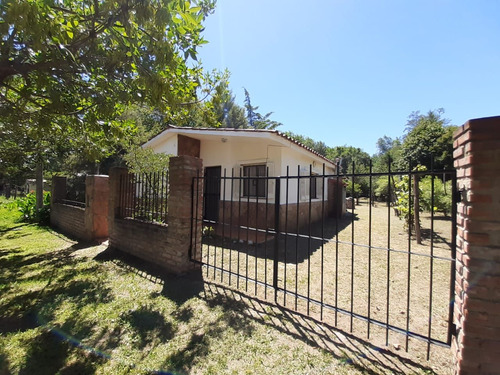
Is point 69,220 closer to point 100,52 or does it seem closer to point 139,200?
point 139,200

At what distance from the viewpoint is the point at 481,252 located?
181cm

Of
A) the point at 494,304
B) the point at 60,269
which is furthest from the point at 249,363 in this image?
the point at 60,269

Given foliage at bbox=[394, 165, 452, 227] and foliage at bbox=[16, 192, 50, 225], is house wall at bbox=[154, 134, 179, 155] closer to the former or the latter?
foliage at bbox=[16, 192, 50, 225]

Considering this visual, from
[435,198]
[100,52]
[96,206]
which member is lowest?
[96,206]

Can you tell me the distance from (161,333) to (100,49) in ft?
13.9

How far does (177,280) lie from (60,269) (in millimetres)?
2835

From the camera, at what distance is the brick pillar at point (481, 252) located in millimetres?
1775

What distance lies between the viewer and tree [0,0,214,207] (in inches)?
102

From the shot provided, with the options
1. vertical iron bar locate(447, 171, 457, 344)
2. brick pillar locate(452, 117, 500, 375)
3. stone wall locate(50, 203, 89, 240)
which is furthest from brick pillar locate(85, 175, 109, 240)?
brick pillar locate(452, 117, 500, 375)

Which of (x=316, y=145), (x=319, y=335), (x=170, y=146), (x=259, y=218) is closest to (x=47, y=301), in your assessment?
(x=319, y=335)

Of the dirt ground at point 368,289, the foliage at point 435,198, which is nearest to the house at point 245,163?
the dirt ground at point 368,289

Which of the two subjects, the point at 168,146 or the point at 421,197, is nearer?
the point at 421,197

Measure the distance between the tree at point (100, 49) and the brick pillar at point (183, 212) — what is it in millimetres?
1168

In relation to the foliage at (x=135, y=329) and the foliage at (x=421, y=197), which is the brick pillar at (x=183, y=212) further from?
the foliage at (x=421, y=197)
